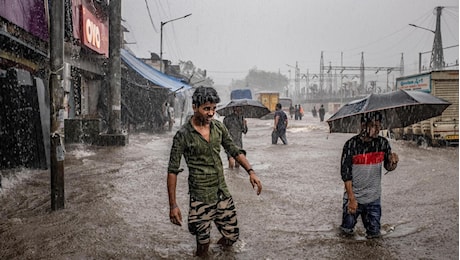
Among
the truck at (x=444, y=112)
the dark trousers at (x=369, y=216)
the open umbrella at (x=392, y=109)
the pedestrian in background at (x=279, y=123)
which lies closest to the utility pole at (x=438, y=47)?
the truck at (x=444, y=112)

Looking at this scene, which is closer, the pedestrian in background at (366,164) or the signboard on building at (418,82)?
the pedestrian in background at (366,164)

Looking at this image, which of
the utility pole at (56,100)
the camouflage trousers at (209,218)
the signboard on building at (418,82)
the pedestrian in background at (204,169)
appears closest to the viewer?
the pedestrian in background at (204,169)

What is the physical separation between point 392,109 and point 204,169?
101 inches

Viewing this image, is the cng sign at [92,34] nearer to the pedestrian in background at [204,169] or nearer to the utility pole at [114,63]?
the utility pole at [114,63]

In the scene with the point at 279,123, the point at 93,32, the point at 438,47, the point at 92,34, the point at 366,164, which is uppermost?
the point at 438,47

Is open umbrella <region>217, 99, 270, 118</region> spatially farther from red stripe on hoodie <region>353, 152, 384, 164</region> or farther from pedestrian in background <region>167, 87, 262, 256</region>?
pedestrian in background <region>167, 87, 262, 256</region>

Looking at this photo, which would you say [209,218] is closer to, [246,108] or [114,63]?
[246,108]

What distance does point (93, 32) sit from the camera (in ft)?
45.1

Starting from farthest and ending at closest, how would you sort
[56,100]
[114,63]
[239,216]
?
[114,63] < [239,216] < [56,100]

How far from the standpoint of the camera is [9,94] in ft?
23.3

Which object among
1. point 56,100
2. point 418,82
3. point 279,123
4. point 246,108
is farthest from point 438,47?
point 56,100

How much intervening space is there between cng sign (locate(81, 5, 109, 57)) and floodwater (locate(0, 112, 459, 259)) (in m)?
4.92

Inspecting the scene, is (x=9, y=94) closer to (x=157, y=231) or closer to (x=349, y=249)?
(x=157, y=231)

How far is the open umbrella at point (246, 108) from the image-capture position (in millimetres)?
9086
